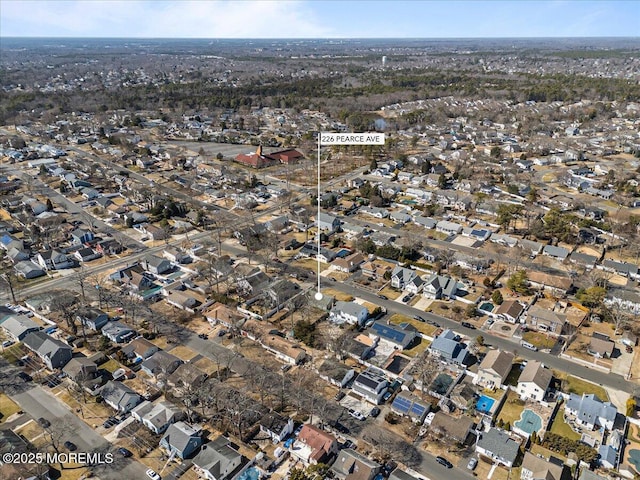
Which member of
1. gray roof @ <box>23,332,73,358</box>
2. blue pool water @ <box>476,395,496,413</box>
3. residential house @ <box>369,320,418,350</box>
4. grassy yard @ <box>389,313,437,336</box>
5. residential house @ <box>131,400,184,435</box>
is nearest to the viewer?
residential house @ <box>131,400,184,435</box>

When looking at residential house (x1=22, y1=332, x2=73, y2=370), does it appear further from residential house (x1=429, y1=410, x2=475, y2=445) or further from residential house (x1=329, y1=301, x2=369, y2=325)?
residential house (x1=429, y1=410, x2=475, y2=445)

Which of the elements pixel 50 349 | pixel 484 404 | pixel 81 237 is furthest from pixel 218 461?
pixel 81 237

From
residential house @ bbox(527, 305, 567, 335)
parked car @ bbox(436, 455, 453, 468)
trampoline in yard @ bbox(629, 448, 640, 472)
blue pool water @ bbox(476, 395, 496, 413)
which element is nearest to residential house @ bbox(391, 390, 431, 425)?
parked car @ bbox(436, 455, 453, 468)

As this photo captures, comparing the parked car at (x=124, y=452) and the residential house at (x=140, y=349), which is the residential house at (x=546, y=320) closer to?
the residential house at (x=140, y=349)

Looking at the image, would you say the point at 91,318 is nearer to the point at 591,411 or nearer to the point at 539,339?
the point at 539,339

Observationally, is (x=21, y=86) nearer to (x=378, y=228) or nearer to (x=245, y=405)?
(x=378, y=228)
